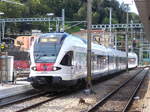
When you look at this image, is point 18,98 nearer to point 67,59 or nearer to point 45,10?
point 67,59

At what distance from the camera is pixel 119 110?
16.1 m

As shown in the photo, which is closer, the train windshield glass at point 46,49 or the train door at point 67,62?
the train windshield glass at point 46,49

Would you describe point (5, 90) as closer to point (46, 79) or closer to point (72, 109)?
point (46, 79)

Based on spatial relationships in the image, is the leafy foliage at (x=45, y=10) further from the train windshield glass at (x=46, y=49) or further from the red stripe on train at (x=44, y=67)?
the red stripe on train at (x=44, y=67)

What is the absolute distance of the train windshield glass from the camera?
2048cm

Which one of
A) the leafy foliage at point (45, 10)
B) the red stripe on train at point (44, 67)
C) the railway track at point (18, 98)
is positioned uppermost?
the leafy foliage at point (45, 10)

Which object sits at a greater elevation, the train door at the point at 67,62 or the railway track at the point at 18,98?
the train door at the point at 67,62

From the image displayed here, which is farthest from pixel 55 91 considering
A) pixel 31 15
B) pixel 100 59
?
pixel 31 15

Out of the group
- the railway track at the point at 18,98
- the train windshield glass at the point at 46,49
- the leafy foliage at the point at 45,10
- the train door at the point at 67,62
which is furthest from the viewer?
the leafy foliage at the point at 45,10

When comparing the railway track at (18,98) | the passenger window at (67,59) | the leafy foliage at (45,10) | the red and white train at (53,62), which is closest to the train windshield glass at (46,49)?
the red and white train at (53,62)

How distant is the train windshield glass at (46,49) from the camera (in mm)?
20484

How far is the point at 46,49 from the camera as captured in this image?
20.8 metres

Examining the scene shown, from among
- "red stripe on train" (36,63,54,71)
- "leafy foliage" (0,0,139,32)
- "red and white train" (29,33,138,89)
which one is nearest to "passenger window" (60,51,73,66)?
"red and white train" (29,33,138,89)

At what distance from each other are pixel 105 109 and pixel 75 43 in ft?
22.9
